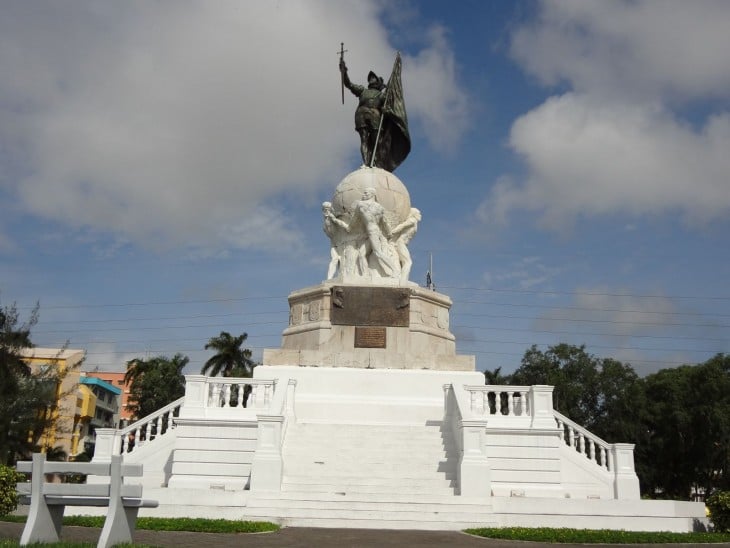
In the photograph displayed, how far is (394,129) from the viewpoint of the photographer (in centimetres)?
2878

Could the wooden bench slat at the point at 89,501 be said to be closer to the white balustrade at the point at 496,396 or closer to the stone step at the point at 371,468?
the stone step at the point at 371,468

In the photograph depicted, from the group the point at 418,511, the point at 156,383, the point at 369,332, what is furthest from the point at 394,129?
the point at 156,383

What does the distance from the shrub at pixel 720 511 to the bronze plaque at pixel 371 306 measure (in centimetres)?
1053

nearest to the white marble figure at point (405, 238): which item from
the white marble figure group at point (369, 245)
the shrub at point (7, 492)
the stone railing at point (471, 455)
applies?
the white marble figure group at point (369, 245)

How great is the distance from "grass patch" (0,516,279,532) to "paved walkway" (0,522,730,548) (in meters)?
0.22

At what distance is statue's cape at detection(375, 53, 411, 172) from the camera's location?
93.5 feet

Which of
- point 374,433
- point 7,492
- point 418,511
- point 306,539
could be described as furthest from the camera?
point 374,433

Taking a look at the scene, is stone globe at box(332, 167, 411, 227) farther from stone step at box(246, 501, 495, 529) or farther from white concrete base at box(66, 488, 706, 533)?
stone step at box(246, 501, 495, 529)

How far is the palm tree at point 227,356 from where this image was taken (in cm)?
5306

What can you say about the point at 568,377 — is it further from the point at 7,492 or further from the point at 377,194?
the point at 7,492

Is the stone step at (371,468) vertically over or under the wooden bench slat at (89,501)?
over

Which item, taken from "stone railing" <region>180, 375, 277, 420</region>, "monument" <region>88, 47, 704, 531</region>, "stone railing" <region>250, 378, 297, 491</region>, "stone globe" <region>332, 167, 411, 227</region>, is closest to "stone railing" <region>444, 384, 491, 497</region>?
"monument" <region>88, 47, 704, 531</region>

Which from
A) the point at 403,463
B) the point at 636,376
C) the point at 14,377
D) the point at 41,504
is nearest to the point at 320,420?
the point at 403,463

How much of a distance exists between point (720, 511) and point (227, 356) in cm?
4362
